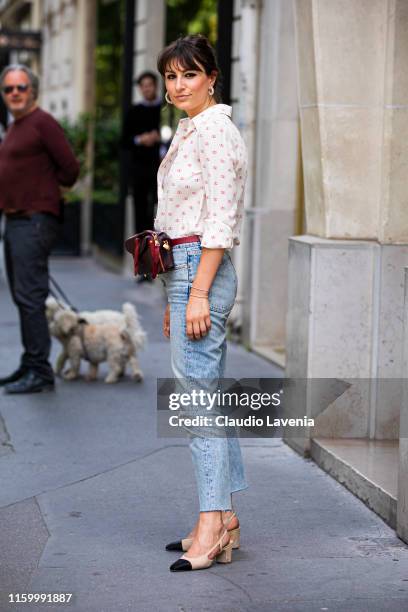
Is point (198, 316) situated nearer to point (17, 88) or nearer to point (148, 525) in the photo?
point (148, 525)

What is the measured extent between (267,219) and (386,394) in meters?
3.52

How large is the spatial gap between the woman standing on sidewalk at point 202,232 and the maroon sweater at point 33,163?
3.26 m

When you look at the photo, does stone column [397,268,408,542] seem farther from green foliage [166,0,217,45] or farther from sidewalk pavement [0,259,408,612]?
green foliage [166,0,217,45]

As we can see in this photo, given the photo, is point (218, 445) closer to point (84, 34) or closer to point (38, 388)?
point (38, 388)

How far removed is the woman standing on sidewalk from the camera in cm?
447

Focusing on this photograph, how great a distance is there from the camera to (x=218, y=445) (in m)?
4.66

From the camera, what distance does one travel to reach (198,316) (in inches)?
178

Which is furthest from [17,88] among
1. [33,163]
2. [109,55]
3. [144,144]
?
[109,55]

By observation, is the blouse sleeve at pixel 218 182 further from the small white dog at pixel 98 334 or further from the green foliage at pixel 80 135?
the green foliage at pixel 80 135

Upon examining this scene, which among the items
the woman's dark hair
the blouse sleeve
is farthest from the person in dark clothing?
the blouse sleeve

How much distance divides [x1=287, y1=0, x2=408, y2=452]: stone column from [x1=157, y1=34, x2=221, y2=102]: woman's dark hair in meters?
1.76

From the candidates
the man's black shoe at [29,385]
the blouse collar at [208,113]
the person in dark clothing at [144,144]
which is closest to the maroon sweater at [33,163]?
the man's black shoe at [29,385]

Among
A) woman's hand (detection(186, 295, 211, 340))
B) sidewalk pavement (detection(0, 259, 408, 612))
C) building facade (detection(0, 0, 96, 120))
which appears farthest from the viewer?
building facade (detection(0, 0, 96, 120))

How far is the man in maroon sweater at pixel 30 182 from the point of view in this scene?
25.7 ft
